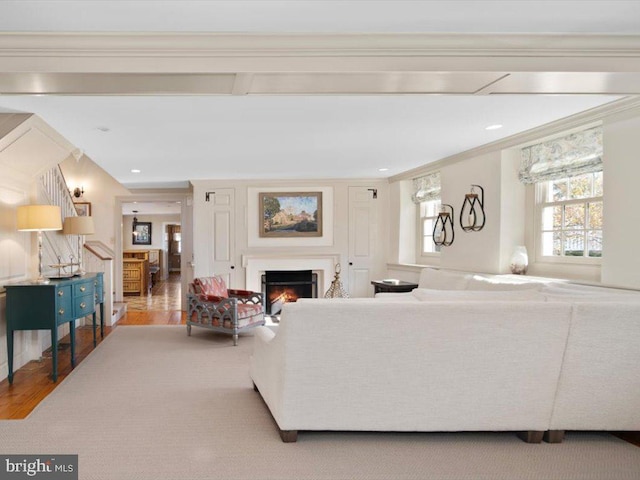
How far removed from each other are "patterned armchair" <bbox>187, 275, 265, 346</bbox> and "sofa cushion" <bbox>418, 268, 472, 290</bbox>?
2.02 m

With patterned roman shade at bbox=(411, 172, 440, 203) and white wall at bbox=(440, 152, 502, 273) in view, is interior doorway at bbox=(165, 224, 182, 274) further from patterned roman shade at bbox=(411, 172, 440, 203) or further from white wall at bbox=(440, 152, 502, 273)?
white wall at bbox=(440, 152, 502, 273)

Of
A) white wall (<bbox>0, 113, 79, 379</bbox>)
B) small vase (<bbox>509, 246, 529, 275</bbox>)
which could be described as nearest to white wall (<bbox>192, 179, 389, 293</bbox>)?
white wall (<bbox>0, 113, 79, 379</bbox>)

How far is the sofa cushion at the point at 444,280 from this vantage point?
14.3 ft

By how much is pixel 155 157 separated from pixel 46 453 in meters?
3.45

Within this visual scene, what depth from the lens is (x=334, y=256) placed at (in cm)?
721

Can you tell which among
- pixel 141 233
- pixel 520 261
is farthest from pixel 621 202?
pixel 141 233

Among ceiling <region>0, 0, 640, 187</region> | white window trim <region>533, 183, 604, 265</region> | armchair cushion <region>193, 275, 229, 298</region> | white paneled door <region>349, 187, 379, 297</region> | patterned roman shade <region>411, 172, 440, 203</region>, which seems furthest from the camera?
white paneled door <region>349, 187, 379, 297</region>

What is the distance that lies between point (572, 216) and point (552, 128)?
827 millimetres

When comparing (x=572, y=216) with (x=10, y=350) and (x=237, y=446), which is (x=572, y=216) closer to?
(x=237, y=446)

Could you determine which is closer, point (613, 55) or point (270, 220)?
point (613, 55)

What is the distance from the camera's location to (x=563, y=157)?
13.0 feet

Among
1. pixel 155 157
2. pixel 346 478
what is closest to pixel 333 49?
pixel 346 478

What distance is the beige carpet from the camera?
221 centimetres

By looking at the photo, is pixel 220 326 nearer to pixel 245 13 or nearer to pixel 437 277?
pixel 437 277
